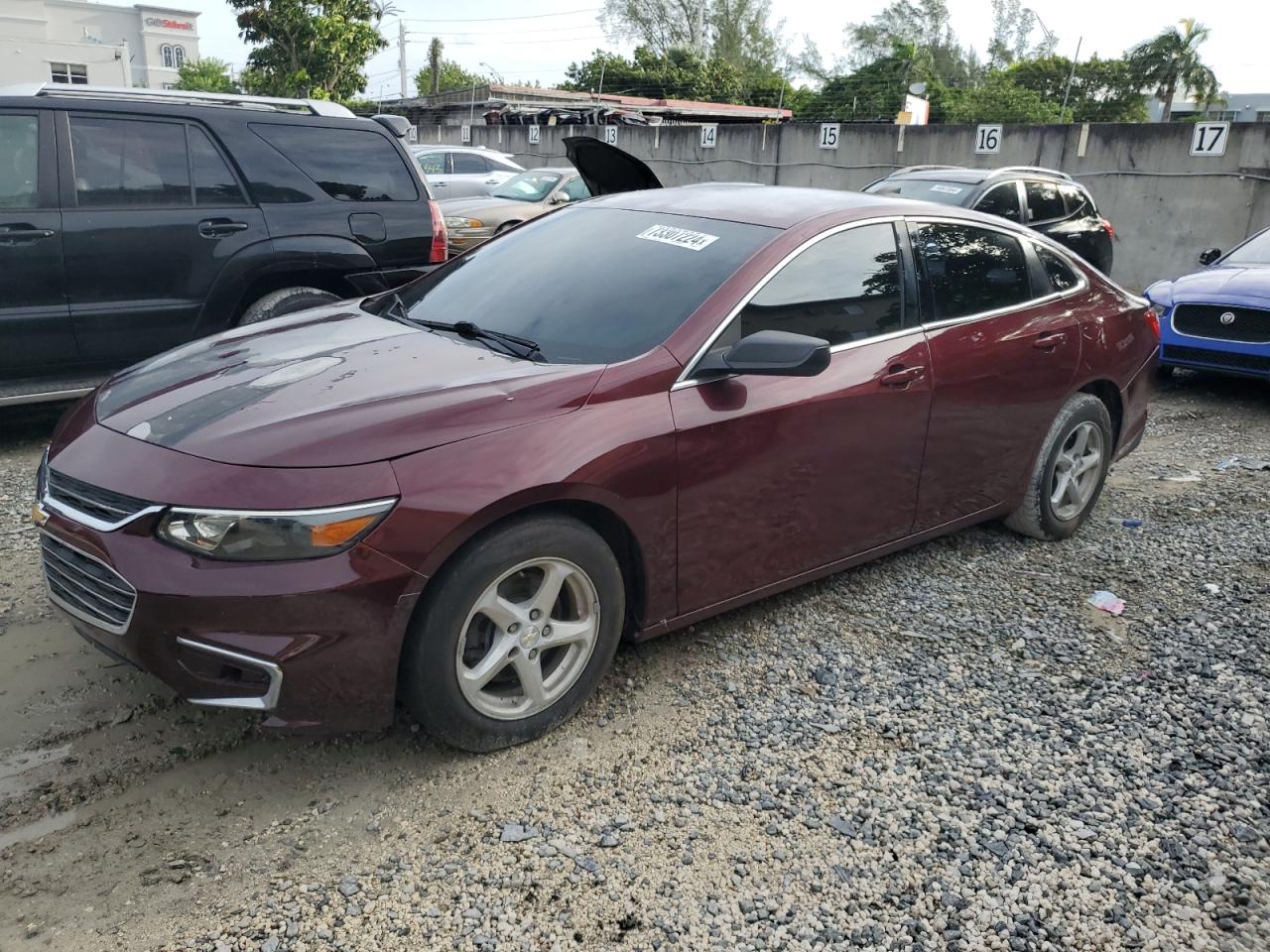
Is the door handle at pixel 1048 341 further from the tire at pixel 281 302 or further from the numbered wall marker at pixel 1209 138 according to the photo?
the numbered wall marker at pixel 1209 138

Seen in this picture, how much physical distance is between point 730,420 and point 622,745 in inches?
43.7

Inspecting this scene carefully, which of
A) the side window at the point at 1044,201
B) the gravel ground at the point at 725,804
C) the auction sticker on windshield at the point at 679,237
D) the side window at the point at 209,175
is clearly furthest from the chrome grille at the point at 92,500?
the side window at the point at 1044,201

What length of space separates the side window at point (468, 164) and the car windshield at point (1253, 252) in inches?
456

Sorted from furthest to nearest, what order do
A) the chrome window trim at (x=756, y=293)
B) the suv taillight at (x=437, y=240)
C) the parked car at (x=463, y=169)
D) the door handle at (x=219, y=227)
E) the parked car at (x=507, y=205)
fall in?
the parked car at (x=463, y=169) → the parked car at (x=507, y=205) → the suv taillight at (x=437, y=240) → the door handle at (x=219, y=227) → the chrome window trim at (x=756, y=293)

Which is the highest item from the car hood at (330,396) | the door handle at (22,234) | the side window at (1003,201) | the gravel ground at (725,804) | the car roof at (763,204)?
the side window at (1003,201)

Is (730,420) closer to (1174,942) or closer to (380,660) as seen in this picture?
(380,660)

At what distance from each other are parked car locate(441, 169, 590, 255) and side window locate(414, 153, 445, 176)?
119 inches

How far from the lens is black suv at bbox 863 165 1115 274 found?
34.6ft

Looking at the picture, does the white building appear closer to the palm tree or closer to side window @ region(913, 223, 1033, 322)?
the palm tree

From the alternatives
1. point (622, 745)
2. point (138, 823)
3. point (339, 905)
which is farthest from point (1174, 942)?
point (138, 823)

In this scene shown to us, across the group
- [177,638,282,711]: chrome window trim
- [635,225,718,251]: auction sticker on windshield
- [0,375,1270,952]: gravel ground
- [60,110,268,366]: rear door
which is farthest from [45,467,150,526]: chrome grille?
[60,110,268,366]: rear door

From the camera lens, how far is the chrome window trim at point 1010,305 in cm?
410

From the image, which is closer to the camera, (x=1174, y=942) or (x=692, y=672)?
(x=1174, y=942)

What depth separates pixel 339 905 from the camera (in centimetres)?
242
